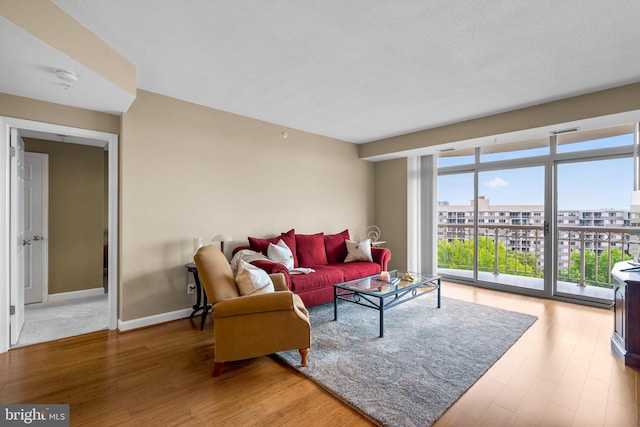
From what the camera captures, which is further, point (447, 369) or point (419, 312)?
point (419, 312)

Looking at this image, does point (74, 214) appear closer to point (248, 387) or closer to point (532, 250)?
point (248, 387)

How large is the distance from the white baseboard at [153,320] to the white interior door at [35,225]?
1996mm

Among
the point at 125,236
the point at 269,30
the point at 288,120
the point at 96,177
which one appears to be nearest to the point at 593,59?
the point at 269,30

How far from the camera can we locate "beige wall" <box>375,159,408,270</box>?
5.85 m

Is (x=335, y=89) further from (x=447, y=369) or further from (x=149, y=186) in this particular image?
(x=447, y=369)

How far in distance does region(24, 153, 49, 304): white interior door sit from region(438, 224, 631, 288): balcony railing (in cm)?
650

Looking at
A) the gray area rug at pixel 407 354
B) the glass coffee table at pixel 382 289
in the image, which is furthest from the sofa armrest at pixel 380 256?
the gray area rug at pixel 407 354

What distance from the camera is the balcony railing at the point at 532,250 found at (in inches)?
171

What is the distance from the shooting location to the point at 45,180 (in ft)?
14.1

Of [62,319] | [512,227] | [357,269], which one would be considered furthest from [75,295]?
[512,227]

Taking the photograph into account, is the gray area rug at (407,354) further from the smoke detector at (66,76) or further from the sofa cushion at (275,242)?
the smoke detector at (66,76)

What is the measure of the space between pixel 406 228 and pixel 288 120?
2.94 m

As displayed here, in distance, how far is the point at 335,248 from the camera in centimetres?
498

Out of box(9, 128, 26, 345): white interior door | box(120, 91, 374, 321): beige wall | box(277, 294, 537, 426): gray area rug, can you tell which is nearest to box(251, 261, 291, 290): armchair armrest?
box(277, 294, 537, 426): gray area rug
